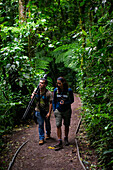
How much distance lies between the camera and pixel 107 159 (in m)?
3.58

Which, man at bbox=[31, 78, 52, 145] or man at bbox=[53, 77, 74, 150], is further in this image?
man at bbox=[31, 78, 52, 145]

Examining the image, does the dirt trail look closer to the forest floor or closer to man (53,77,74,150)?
the forest floor

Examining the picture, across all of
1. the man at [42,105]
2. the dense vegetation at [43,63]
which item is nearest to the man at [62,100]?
the man at [42,105]

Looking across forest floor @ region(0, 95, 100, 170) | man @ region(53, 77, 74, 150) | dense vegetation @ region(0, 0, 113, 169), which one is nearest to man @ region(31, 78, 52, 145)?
man @ region(53, 77, 74, 150)

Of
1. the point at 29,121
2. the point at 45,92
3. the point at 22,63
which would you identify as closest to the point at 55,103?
the point at 45,92

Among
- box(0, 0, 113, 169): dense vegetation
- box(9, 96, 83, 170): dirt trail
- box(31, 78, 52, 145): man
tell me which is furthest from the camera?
box(31, 78, 52, 145): man

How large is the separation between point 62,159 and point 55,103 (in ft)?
4.76

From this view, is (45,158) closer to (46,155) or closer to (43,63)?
(46,155)

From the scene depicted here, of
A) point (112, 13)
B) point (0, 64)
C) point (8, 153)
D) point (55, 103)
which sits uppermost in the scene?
point (112, 13)

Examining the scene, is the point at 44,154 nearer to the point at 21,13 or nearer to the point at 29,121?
the point at 29,121

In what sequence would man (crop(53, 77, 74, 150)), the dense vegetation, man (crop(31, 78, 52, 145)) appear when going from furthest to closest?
man (crop(31, 78, 52, 145))
man (crop(53, 77, 74, 150))
the dense vegetation

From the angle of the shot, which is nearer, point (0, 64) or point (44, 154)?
point (44, 154)

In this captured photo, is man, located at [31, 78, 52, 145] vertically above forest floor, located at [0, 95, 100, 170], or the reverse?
man, located at [31, 78, 52, 145]

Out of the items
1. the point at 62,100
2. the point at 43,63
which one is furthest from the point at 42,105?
the point at 43,63
